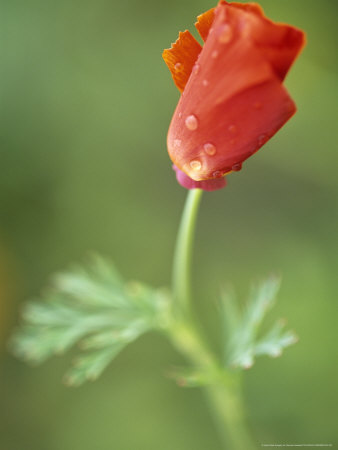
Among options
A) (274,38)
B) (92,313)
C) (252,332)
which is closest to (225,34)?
(274,38)

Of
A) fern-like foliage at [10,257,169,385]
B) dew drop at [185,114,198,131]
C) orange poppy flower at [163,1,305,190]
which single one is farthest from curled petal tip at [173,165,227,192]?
fern-like foliage at [10,257,169,385]

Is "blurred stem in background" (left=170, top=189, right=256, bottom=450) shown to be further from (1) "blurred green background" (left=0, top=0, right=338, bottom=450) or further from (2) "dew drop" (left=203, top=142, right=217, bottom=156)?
(1) "blurred green background" (left=0, top=0, right=338, bottom=450)

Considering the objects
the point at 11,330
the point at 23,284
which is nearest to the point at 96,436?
the point at 11,330

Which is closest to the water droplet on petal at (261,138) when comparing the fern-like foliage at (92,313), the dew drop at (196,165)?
the dew drop at (196,165)

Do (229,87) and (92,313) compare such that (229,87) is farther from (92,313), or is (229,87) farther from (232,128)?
(92,313)

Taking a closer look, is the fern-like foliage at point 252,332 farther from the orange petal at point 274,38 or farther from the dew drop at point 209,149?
the orange petal at point 274,38

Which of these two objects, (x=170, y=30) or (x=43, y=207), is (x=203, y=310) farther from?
(x=170, y=30)
